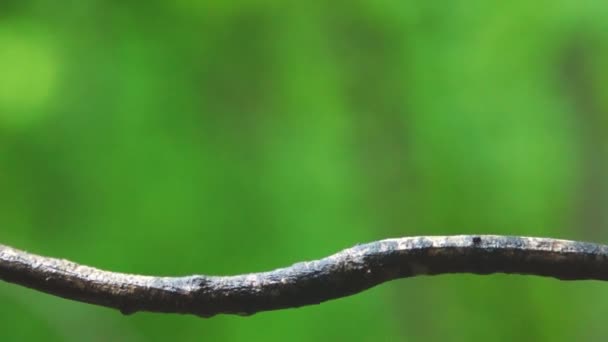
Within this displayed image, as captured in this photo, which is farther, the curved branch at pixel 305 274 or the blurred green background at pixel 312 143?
the blurred green background at pixel 312 143

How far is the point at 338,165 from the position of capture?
1613 mm

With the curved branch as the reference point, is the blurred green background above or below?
above

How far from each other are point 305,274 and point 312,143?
2.97 ft

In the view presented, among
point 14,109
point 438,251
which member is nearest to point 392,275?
point 438,251

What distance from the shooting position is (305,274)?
2.38ft

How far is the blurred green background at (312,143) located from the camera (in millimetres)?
1582

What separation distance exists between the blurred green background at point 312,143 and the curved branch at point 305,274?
33.1 inches

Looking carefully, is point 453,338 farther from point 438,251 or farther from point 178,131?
point 438,251

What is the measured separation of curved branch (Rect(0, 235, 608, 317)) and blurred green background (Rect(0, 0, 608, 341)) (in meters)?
0.84

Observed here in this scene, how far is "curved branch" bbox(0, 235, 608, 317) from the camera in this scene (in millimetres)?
726

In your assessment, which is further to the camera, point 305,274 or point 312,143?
point 312,143

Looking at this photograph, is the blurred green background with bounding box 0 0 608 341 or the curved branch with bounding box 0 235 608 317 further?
the blurred green background with bounding box 0 0 608 341

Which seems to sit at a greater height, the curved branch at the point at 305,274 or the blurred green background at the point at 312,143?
the blurred green background at the point at 312,143

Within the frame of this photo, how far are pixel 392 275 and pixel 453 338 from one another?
0.89 m
